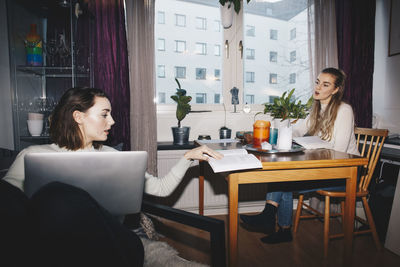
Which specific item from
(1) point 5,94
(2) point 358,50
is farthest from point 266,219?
(1) point 5,94

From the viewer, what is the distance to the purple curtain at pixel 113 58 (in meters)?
2.15

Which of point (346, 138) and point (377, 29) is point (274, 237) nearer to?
point (346, 138)

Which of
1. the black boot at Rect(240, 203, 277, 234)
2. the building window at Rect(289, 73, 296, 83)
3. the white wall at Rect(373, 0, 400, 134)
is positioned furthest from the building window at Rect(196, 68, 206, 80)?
the white wall at Rect(373, 0, 400, 134)

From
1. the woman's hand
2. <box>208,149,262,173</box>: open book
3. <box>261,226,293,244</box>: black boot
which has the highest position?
the woman's hand

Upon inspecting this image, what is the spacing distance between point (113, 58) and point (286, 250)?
6.70 ft

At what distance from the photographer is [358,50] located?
262 cm

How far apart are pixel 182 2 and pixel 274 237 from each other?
7.58 ft

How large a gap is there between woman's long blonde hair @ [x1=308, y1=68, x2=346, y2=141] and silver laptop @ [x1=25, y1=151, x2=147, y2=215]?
1.46 m

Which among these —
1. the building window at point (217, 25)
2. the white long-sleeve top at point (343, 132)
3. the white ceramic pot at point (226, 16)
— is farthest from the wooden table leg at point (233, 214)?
the building window at point (217, 25)

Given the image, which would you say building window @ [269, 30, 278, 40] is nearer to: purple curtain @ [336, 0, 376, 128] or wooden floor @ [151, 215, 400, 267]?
purple curtain @ [336, 0, 376, 128]

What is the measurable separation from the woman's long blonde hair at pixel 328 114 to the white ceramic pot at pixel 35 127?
6.70 feet

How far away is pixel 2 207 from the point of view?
0.71m

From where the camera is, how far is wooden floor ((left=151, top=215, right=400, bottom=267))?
1703 millimetres

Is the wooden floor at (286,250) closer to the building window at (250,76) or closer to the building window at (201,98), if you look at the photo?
the building window at (201,98)
